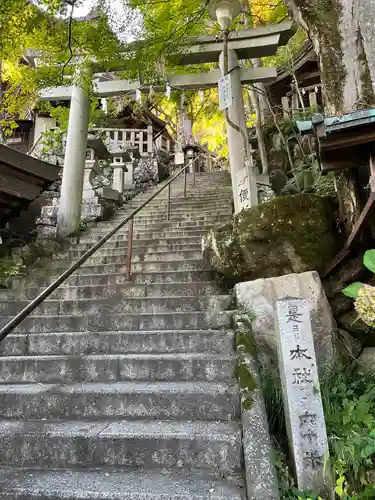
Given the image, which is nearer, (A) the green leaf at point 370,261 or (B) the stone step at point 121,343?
(A) the green leaf at point 370,261

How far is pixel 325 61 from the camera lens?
203 inches

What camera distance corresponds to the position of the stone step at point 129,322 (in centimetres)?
429

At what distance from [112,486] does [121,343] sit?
1717 millimetres

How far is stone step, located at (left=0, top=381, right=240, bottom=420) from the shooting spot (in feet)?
10.3

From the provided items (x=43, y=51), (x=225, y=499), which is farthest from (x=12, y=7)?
(x=225, y=499)

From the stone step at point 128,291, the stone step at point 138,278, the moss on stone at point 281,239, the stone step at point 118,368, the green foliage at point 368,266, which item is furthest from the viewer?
the stone step at point 138,278

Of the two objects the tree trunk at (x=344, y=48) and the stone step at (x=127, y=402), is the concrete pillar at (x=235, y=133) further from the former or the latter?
the stone step at (x=127, y=402)

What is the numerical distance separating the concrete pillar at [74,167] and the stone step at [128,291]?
255 centimetres

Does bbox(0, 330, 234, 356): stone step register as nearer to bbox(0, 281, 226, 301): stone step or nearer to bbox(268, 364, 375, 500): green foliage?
bbox(268, 364, 375, 500): green foliage

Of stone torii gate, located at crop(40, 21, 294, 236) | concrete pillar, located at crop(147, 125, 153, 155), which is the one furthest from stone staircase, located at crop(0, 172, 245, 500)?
concrete pillar, located at crop(147, 125, 153, 155)

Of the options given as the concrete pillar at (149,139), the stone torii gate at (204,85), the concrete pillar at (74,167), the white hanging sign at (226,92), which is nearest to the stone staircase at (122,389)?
the concrete pillar at (74,167)

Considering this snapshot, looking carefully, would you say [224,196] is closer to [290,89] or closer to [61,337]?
[61,337]

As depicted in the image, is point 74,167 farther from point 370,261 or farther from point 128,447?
point 370,261

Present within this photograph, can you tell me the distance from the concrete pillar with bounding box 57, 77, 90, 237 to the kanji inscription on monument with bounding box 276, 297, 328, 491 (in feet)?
20.2
